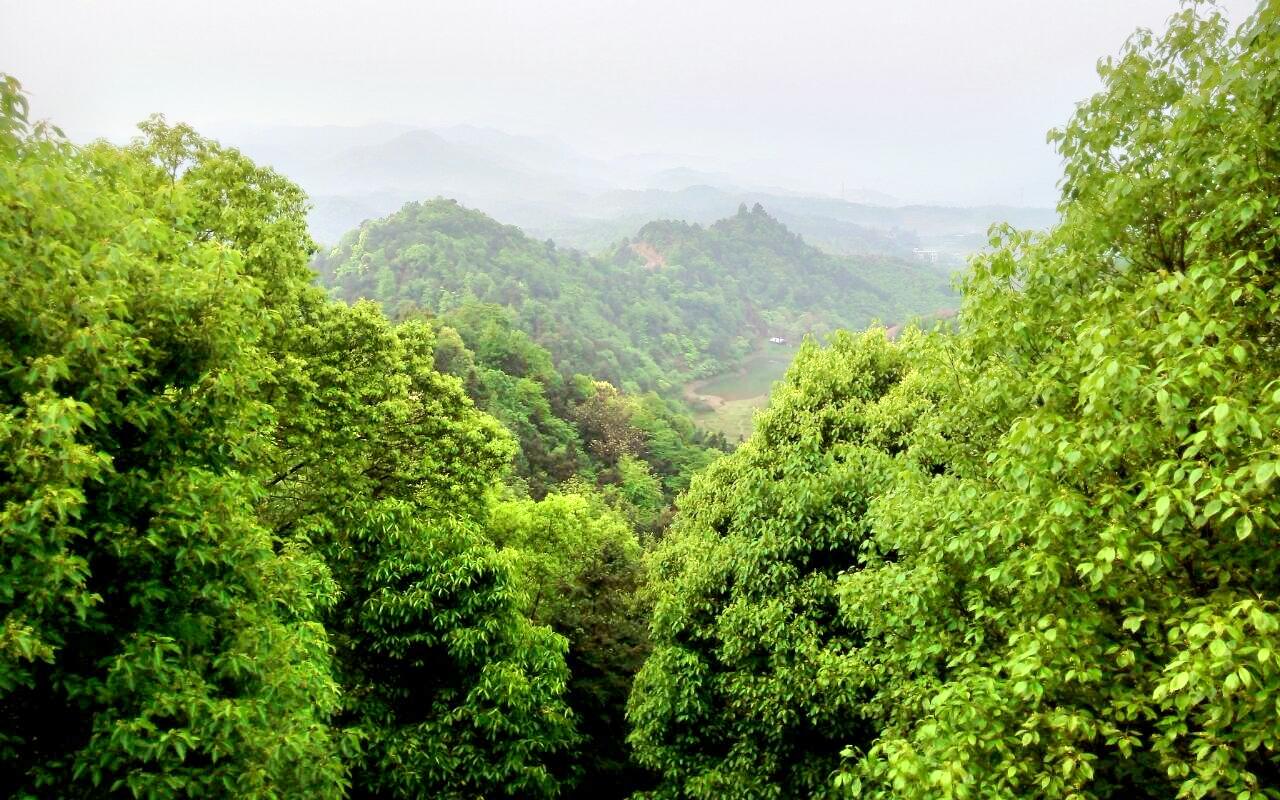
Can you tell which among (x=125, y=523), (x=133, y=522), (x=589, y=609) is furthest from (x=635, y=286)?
(x=125, y=523)

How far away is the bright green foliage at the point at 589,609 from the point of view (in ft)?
48.7

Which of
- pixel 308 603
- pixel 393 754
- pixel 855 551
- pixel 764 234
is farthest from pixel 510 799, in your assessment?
pixel 764 234

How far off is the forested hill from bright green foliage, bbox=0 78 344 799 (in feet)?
169

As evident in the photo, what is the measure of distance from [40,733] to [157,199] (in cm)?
580

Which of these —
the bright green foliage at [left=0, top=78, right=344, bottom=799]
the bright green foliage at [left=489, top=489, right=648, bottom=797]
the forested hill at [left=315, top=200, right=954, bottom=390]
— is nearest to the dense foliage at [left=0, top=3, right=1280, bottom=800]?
the bright green foliage at [left=0, top=78, right=344, bottom=799]

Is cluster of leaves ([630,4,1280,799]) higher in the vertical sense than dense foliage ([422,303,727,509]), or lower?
higher

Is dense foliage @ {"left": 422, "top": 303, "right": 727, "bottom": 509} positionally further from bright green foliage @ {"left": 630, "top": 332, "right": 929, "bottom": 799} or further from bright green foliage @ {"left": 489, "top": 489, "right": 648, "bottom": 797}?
bright green foliage @ {"left": 630, "top": 332, "right": 929, "bottom": 799}

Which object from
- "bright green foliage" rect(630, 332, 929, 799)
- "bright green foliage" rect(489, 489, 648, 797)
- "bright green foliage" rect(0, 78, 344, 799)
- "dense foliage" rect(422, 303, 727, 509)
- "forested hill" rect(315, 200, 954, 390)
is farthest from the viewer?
"forested hill" rect(315, 200, 954, 390)

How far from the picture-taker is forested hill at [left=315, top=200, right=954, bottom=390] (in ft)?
343

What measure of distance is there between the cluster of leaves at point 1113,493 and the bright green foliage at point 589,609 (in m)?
7.24

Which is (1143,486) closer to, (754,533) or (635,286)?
(754,533)

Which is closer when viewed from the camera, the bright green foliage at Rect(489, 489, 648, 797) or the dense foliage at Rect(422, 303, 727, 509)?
the bright green foliage at Rect(489, 489, 648, 797)

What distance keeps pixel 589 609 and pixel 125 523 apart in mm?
13856

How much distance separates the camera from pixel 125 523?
5.50 meters
